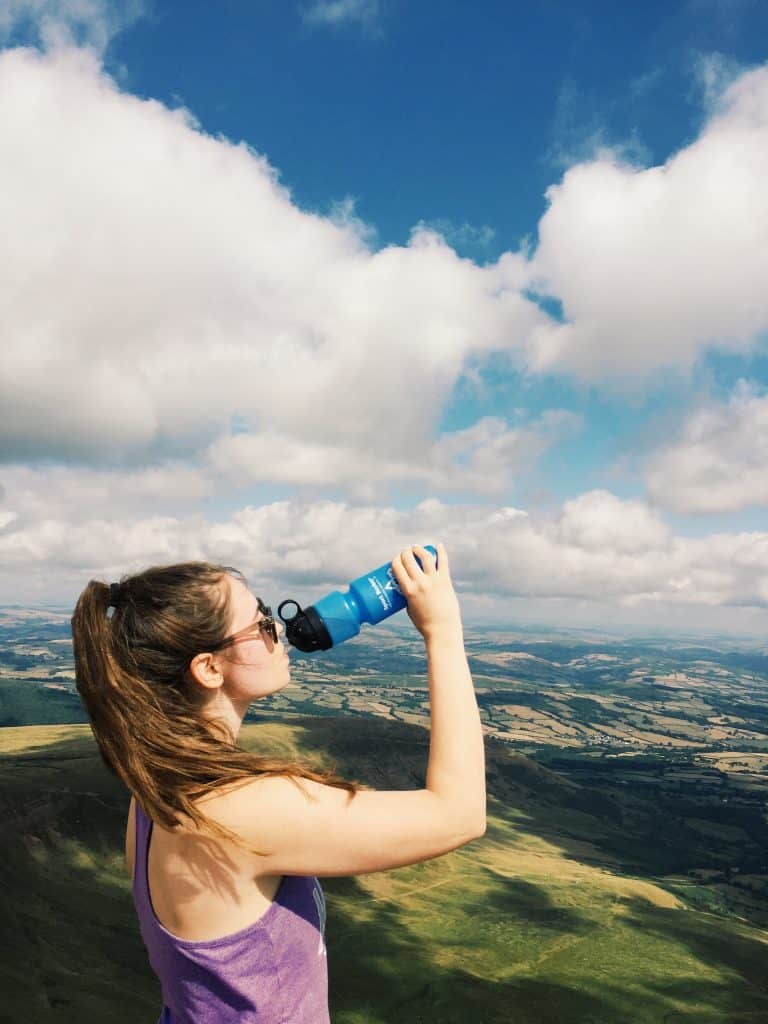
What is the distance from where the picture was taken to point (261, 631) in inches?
175

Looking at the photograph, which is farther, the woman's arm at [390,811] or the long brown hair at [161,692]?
the long brown hair at [161,692]

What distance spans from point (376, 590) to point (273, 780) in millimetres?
1817

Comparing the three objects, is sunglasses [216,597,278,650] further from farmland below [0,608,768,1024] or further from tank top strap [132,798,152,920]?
farmland below [0,608,768,1024]

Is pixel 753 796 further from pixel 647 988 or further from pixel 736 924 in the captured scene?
pixel 647 988

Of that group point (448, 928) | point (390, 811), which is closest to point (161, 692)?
point (390, 811)

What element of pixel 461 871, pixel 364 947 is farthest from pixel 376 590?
pixel 461 871

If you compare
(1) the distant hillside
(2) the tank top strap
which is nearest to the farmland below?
(1) the distant hillside

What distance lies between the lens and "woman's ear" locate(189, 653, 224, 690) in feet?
13.5

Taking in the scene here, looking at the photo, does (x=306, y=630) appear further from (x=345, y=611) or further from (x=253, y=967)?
(x=253, y=967)

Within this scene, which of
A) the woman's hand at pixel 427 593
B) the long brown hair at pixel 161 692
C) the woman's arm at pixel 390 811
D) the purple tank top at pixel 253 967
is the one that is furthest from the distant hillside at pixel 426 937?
the woman's hand at pixel 427 593

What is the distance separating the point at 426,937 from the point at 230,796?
8201cm

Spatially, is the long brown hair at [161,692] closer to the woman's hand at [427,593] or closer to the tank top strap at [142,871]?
the tank top strap at [142,871]

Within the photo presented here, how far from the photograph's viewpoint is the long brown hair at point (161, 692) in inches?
141

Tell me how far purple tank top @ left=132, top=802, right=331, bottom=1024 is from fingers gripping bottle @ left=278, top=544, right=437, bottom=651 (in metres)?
1.57
